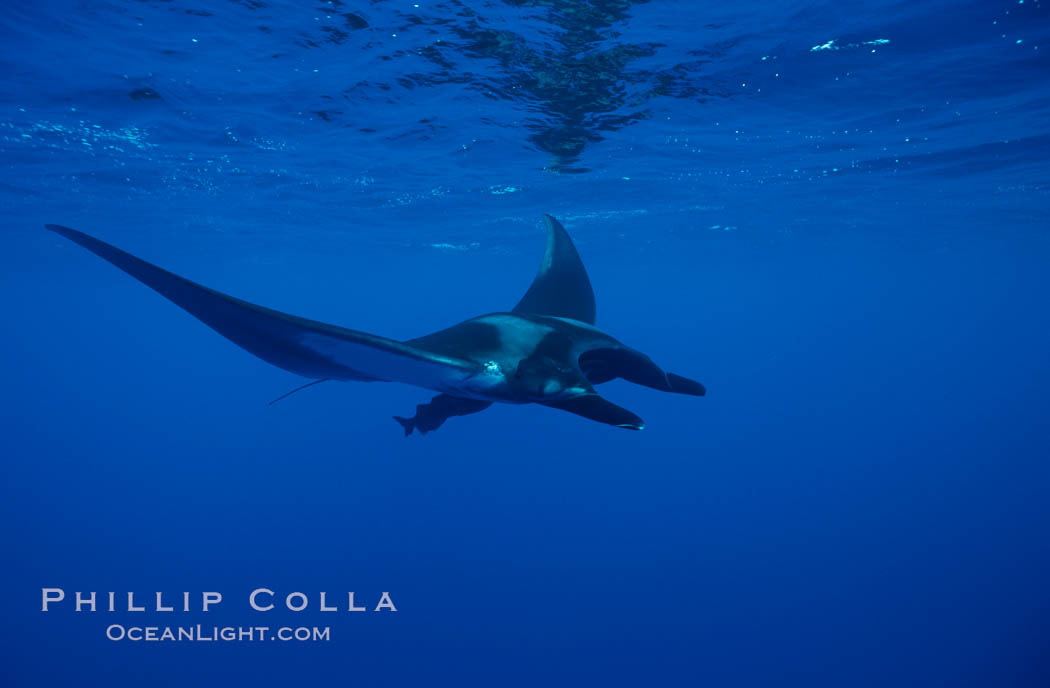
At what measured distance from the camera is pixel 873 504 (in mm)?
24312

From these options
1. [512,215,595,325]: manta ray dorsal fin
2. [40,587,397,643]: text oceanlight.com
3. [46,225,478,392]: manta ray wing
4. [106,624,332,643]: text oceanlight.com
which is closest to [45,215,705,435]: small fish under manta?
[46,225,478,392]: manta ray wing

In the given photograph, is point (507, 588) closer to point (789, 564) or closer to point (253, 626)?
point (253, 626)

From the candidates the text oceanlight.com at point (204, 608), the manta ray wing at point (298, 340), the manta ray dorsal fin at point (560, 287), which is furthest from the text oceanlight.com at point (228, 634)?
the manta ray wing at point (298, 340)

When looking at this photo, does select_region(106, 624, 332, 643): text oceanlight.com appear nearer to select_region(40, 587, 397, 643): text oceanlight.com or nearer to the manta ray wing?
select_region(40, 587, 397, 643): text oceanlight.com

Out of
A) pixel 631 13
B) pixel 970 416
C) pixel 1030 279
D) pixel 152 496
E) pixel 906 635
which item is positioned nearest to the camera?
pixel 631 13

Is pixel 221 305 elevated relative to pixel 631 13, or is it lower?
lower

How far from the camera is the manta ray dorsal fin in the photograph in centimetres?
678

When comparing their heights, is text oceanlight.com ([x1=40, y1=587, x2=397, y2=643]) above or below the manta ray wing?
below

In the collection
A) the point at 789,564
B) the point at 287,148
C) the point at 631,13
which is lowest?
the point at 789,564

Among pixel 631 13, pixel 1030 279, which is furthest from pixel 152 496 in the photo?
pixel 1030 279

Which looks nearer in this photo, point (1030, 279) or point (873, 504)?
point (873, 504)

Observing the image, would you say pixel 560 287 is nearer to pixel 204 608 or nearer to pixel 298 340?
pixel 298 340

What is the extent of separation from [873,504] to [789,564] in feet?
23.3

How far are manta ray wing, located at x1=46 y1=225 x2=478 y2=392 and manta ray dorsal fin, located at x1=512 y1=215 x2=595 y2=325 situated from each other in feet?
11.4
